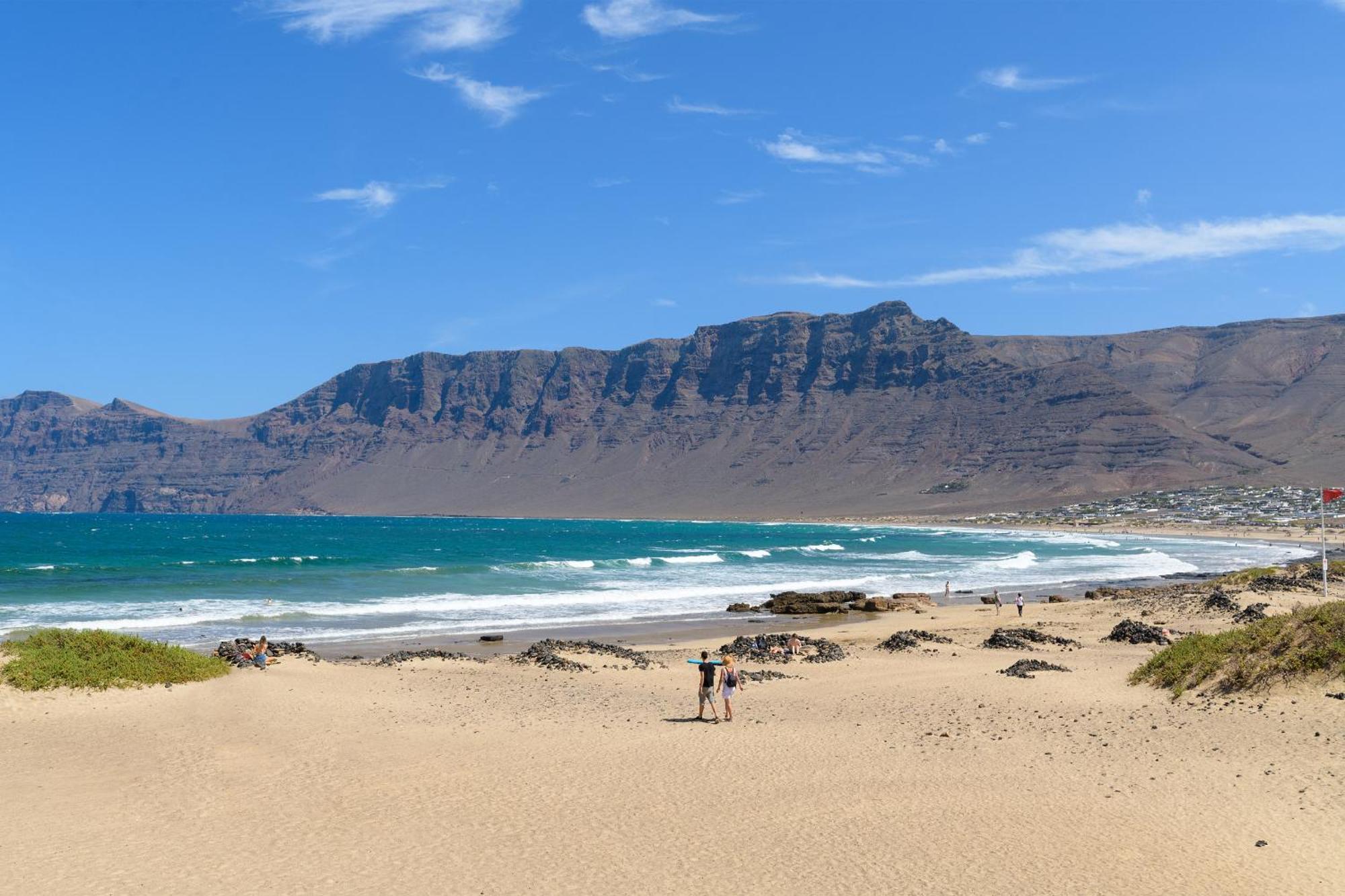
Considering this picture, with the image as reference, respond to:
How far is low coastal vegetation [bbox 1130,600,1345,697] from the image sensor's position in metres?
14.4

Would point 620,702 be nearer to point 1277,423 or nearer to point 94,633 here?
point 94,633

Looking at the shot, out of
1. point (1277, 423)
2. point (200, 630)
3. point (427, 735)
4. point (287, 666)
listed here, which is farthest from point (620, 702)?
point (1277, 423)

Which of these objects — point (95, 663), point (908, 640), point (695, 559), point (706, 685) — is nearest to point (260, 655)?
point (95, 663)

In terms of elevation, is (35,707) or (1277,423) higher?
(1277,423)

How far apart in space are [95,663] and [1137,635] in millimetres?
22112

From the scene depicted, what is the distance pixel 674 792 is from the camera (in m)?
11.5

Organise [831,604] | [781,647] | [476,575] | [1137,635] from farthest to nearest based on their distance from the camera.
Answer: [476,575]
[831,604]
[781,647]
[1137,635]

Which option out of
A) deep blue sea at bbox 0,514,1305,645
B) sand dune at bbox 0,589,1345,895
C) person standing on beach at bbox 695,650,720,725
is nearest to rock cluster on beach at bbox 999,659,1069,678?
sand dune at bbox 0,589,1345,895

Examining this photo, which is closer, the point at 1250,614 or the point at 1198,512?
the point at 1250,614

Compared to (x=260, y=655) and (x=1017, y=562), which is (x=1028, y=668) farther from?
(x=1017, y=562)

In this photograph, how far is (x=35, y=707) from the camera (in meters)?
16.2

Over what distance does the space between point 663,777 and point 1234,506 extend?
464 ft

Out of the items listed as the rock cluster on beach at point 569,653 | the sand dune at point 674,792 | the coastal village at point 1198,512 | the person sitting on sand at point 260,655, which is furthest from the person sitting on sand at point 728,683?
the coastal village at point 1198,512

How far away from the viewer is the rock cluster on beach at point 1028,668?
1944 centimetres
